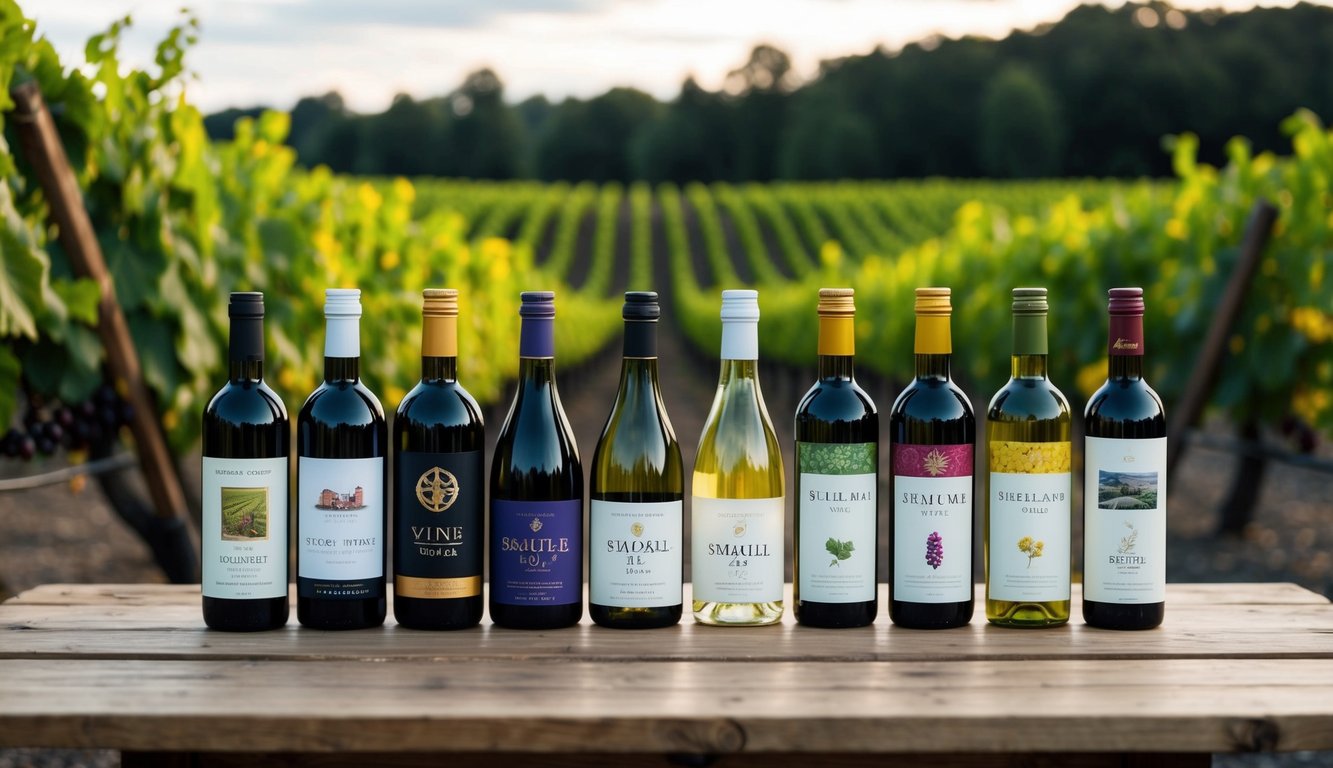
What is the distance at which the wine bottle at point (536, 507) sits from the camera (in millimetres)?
1854

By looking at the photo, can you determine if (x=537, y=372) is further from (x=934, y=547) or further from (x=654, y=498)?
(x=934, y=547)

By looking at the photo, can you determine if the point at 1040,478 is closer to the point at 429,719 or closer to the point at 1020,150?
the point at 429,719

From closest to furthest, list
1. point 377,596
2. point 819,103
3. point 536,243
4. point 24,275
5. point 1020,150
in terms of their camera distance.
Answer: point 377,596 → point 24,275 → point 536,243 → point 1020,150 → point 819,103

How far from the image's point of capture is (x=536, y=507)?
6.06 ft

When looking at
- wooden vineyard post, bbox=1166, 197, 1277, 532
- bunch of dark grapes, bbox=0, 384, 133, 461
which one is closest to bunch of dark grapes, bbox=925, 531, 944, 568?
bunch of dark grapes, bbox=0, 384, 133, 461

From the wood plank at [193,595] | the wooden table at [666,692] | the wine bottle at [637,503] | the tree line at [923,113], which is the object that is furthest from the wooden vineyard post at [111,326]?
the tree line at [923,113]

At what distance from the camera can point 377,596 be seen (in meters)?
1.89

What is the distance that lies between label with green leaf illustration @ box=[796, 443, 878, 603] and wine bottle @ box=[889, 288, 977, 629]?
1.8 inches

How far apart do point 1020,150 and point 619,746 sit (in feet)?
285

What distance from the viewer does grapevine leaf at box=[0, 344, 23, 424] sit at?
3.34m

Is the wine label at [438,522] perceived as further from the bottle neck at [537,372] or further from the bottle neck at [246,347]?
the bottle neck at [246,347]

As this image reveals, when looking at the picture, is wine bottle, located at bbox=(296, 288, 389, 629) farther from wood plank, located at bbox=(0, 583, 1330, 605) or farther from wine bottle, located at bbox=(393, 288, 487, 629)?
wood plank, located at bbox=(0, 583, 1330, 605)

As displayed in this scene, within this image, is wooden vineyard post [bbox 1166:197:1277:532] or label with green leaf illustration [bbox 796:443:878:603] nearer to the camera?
label with green leaf illustration [bbox 796:443:878:603]

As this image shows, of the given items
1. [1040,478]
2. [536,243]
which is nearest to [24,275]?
[1040,478]
